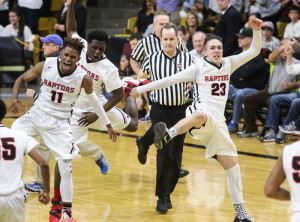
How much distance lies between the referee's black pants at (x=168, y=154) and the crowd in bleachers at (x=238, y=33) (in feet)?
13.6

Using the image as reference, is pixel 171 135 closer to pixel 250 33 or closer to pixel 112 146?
pixel 112 146

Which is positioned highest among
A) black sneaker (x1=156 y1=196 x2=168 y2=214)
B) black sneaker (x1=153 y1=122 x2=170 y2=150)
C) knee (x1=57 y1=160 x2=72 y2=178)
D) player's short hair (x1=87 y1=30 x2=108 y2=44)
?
player's short hair (x1=87 y1=30 x2=108 y2=44)

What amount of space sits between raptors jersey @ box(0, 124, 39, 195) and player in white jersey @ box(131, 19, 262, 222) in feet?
5.45

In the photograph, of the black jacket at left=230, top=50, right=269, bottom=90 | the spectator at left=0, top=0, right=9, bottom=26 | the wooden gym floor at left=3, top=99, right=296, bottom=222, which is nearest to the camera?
the wooden gym floor at left=3, top=99, right=296, bottom=222

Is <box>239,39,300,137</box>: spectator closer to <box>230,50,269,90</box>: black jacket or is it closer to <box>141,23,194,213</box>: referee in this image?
<box>230,50,269,90</box>: black jacket

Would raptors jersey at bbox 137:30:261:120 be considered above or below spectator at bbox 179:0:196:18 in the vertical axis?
above

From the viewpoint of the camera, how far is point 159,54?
23.6ft

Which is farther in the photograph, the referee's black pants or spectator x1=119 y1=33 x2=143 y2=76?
spectator x1=119 y1=33 x2=143 y2=76

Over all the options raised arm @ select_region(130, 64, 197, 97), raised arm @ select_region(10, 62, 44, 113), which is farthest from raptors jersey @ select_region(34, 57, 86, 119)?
raised arm @ select_region(130, 64, 197, 97)

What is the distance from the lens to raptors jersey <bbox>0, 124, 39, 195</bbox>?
4660mm

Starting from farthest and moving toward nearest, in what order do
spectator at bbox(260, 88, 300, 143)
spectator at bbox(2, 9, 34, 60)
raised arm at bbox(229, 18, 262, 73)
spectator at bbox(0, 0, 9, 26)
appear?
1. spectator at bbox(0, 0, 9, 26)
2. spectator at bbox(2, 9, 34, 60)
3. spectator at bbox(260, 88, 300, 143)
4. raised arm at bbox(229, 18, 262, 73)

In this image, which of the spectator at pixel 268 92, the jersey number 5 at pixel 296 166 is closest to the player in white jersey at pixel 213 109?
the jersey number 5 at pixel 296 166

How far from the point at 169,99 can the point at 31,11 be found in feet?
31.5

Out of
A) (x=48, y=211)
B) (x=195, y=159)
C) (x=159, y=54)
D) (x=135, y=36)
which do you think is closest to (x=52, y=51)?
(x=159, y=54)
